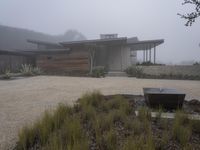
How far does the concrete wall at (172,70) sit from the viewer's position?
17531 millimetres

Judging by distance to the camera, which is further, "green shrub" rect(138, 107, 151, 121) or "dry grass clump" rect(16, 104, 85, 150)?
"green shrub" rect(138, 107, 151, 121)

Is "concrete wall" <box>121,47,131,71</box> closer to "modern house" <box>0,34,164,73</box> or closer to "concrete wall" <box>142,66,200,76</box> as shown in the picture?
"modern house" <box>0,34,164,73</box>

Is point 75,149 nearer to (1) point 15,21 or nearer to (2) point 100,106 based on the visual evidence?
(2) point 100,106

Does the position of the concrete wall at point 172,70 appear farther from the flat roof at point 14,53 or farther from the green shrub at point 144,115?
the green shrub at point 144,115

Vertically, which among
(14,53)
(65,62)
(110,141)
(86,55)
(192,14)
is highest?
(14,53)

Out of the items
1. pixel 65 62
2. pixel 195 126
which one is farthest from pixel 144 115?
pixel 65 62

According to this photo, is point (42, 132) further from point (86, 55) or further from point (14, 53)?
point (14, 53)

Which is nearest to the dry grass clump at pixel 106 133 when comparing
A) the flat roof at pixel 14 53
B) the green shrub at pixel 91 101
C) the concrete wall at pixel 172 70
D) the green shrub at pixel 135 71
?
the green shrub at pixel 91 101

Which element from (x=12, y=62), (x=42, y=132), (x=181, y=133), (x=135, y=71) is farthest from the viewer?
(x=12, y=62)

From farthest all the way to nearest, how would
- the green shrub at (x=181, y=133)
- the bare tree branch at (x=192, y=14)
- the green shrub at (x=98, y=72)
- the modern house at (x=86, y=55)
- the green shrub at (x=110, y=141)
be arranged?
the modern house at (x=86, y=55), the green shrub at (x=98, y=72), the bare tree branch at (x=192, y=14), the green shrub at (x=181, y=133), the green shrub at (x=110, y=141)

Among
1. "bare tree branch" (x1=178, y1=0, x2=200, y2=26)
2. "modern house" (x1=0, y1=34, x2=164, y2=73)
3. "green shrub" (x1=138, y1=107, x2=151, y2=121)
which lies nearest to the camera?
"green shrub" (x1=138, y1=107, x2=151, y2=121)

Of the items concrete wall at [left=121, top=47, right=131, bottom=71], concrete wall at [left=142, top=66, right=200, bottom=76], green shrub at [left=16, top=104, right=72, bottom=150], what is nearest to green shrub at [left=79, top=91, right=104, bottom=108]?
green shrub at [left=16, top=104, right=72, bottom=150]

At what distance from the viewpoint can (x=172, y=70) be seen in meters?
18.1

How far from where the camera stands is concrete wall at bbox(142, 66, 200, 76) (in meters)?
17.5
